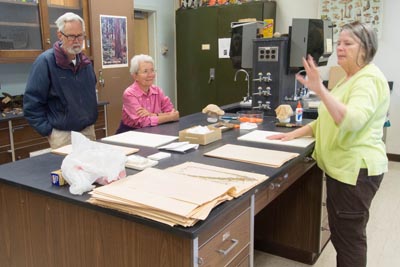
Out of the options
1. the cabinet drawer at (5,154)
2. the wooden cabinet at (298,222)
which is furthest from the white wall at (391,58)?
the cabinet drawer at (5,154)

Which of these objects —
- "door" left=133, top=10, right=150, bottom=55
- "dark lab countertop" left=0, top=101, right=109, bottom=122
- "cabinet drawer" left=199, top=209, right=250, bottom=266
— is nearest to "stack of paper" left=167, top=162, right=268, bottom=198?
→ "cabinet drawer" left=199, top=209, right=250, bottom=266

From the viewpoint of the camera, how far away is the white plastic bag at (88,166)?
1.37 metres

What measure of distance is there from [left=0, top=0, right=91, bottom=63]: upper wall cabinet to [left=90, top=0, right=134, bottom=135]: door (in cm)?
46

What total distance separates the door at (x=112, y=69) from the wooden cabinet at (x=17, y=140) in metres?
1.06

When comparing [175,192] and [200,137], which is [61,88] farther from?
[175,192]

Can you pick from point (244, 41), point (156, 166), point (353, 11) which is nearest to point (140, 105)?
point (244, 41)

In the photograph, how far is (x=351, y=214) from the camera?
173 centimetres

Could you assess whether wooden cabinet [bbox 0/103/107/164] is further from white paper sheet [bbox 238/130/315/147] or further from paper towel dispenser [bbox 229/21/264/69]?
white paper sheet [bbox 238/130/315/147]

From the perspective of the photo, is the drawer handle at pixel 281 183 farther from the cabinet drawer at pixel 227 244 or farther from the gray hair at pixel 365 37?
the gray hair at pixel 365 37

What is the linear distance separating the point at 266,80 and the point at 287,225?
1092mm

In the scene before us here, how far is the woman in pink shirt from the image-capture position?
8.71 feet

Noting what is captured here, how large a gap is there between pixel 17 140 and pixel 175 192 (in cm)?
251

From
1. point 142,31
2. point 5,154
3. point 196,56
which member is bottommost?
point 5,154

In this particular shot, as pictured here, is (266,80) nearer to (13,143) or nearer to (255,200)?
(255,200)
